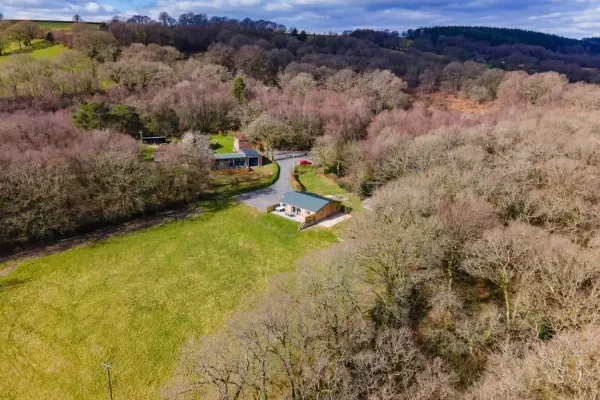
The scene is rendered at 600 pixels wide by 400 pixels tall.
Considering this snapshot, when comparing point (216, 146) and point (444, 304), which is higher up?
point (444, 304)

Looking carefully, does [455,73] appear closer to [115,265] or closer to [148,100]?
[148,100]

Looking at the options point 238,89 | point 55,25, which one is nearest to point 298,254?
point 238,89

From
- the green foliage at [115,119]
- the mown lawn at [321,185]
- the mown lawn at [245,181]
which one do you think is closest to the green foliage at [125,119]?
the green foliage at [115,119]

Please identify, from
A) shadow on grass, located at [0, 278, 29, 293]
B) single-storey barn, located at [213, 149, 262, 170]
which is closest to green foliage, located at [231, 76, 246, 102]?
single-storey barn, located at [213, 149, 262, 170]

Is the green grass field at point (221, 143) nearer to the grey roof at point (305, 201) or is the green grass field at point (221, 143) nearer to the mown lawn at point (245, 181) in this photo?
the mown lawn at point (245, 181)

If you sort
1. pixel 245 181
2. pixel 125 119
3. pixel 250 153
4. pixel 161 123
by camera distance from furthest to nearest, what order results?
pixel 161 123 < pixel 125 119 < pixel 250 153 < pixel 245 181

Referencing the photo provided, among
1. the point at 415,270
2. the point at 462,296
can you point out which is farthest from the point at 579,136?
the point at 415,270

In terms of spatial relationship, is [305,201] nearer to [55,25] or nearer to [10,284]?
[10,284]
